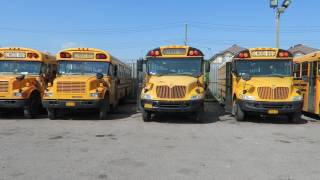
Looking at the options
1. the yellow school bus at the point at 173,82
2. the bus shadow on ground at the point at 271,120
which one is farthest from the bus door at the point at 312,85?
the yellow school bus at the point at 173,82

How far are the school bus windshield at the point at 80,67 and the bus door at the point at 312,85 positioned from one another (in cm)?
736

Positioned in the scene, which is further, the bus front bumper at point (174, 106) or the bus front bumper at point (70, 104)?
the bus front bumper at point (70, 104)

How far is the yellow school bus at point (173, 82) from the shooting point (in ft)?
Answer: 43.7

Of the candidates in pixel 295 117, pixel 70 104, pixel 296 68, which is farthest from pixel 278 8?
pixel 70 104

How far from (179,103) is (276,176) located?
6795 mm

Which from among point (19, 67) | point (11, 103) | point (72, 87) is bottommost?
point (11, 103)

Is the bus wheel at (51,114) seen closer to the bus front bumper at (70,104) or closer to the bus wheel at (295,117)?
the bus front bumper at (70,104)

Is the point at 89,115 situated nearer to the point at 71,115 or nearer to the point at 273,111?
the point at 71,115

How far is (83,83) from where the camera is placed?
14062 mm

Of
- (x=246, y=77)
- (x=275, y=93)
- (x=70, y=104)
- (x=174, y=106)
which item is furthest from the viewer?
(x=246, y=77)

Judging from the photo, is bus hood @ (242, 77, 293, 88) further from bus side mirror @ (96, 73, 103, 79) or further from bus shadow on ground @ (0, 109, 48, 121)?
bus shadow on ground @ (0, 109, 48, 121)

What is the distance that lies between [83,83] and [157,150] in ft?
19.8

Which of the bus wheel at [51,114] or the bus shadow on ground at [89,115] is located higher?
the bus wheel at [51,114]

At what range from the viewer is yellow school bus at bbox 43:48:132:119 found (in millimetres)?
13969
